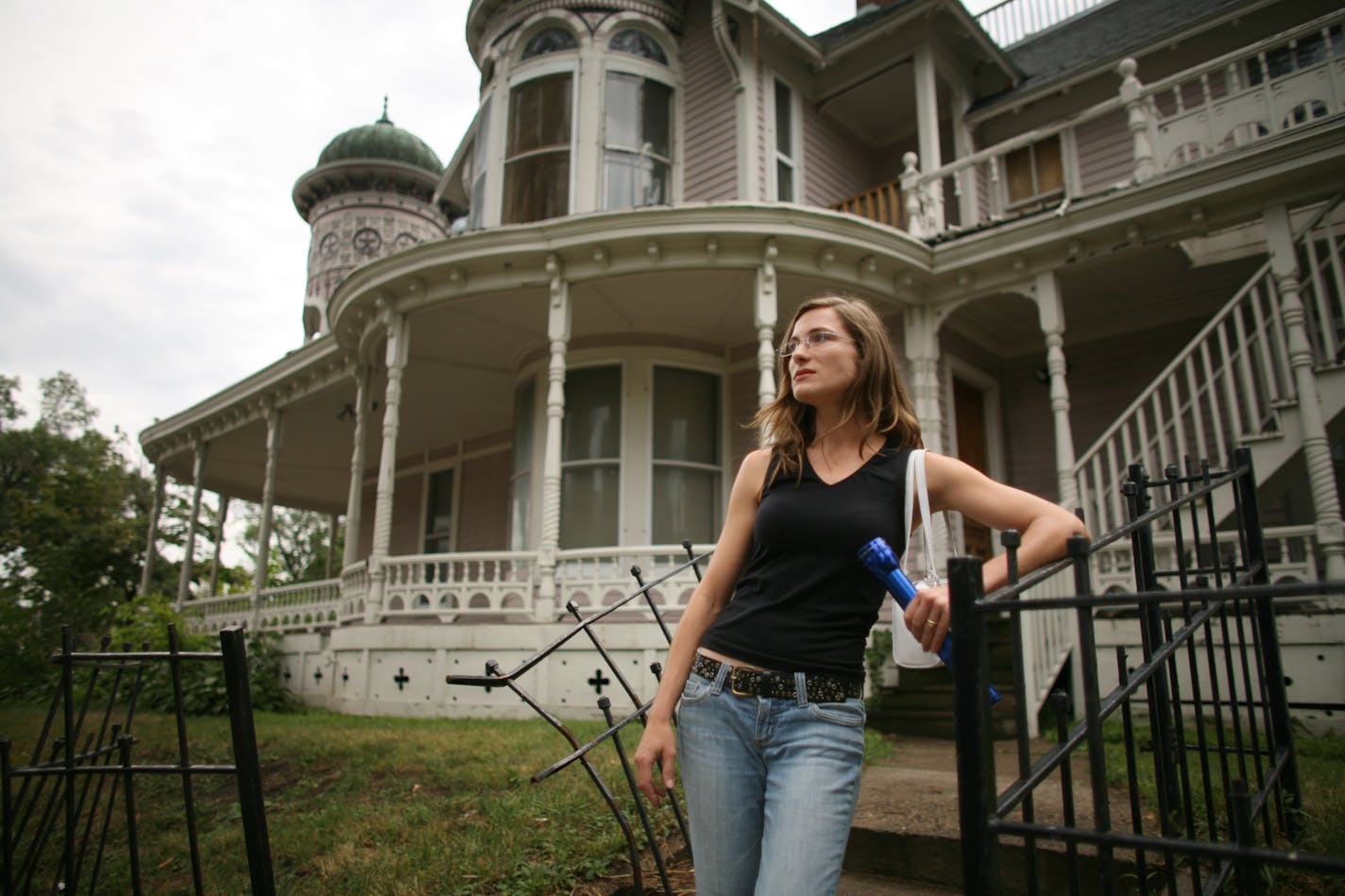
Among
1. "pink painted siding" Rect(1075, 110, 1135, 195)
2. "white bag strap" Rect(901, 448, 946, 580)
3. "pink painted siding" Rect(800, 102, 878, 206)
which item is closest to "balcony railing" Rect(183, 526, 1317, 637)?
"white bag strap" Rect(901, 448, 946, 580)

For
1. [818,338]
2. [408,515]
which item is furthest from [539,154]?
[818,338]

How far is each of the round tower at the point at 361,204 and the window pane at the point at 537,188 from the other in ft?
28.0

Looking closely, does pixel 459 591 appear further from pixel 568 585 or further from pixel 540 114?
pixel 540 114

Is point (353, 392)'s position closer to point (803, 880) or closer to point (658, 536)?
point (658, 536)

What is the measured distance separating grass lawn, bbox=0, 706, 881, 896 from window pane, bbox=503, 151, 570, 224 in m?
6.40

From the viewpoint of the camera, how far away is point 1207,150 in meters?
7.74

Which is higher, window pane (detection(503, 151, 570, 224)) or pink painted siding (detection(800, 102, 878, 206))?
pink painted siding (detection(800, 102, 878, 206))

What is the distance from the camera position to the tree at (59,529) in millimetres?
5587

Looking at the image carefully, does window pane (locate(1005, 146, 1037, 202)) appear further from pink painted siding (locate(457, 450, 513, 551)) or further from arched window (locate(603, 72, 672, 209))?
pink painted siding (locate(457, 450, 513, 551))

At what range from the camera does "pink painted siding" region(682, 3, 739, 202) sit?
10.2 meters

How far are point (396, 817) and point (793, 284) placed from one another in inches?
254

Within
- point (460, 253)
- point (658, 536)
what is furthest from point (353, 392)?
point (658, 536)

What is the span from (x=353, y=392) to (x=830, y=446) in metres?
11.3

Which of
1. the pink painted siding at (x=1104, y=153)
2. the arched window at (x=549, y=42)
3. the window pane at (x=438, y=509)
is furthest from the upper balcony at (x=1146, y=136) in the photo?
the window pane at (x=438, y=509)
